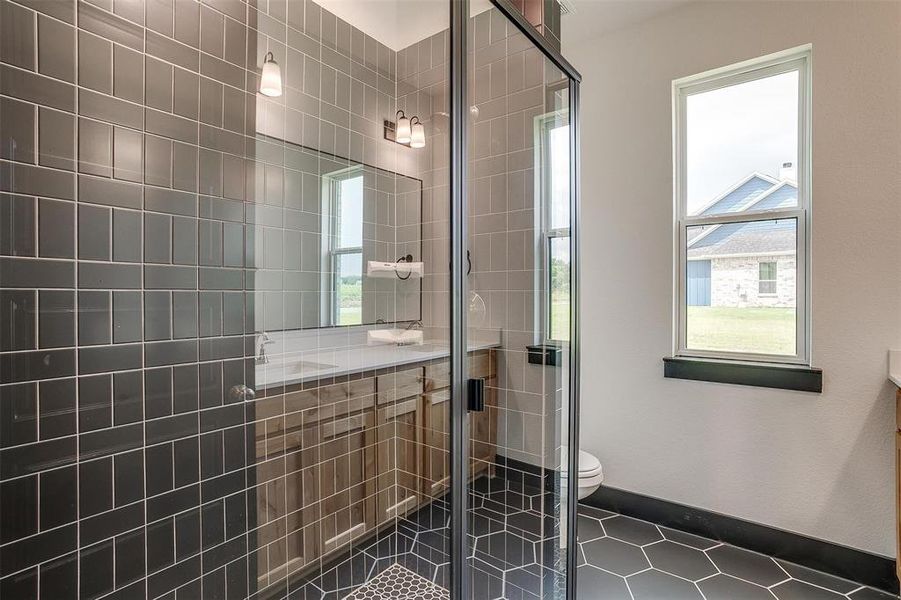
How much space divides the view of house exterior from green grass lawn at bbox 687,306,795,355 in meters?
0.04

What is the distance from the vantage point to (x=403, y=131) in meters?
1.91

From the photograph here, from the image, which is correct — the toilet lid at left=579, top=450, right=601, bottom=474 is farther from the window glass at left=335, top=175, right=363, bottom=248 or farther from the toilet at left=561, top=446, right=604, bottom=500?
the window glass at left=335, top=175, right=363, bottom=248

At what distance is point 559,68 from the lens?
5.53 ft

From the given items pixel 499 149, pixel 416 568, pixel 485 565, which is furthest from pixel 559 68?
pixel 416 568

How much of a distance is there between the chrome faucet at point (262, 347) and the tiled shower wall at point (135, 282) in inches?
1.7

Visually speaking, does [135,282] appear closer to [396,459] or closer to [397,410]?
[397,410]

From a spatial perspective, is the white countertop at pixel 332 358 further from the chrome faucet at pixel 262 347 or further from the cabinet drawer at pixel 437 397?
the cabinet drawer at pixel 437 397

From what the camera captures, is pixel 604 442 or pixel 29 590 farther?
pixel 604 442

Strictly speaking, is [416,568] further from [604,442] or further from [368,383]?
[604,442]

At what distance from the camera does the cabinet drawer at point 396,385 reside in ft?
6.01

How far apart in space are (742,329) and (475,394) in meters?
1.65

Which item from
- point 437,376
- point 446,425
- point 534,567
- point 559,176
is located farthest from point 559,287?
point 534,567

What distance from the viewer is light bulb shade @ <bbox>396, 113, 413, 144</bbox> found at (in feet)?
6.21

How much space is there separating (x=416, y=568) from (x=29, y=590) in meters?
1.28
